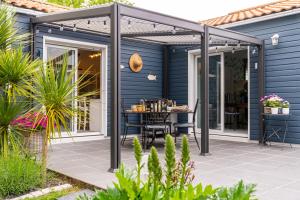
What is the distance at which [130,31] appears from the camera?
24.0 ft

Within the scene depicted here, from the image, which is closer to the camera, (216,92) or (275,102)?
(275,102)

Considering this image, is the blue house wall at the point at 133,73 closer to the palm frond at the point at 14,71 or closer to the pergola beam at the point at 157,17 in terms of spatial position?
the pergola beam at the point at 157,17

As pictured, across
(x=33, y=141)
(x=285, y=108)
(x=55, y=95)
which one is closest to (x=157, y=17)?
(x=55, y=95)

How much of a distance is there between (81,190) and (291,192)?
2.32 metres

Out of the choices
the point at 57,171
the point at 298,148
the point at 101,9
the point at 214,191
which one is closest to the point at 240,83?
the point at 298,148

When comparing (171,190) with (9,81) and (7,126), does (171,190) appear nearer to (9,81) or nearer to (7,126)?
(7,126)

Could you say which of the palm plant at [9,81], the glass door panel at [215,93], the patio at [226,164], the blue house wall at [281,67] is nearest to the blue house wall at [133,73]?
the glass door panel at [215,93]

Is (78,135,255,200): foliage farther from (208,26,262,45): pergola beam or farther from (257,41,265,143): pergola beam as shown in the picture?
(257,41,265,143): pergola beam

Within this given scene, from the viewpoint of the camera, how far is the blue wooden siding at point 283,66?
22.6 feet

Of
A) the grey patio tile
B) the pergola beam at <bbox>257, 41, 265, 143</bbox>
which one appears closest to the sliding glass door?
the pergola beam at <bbox>257, 41, 265, 143</bbox>

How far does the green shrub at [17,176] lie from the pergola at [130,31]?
103 cm

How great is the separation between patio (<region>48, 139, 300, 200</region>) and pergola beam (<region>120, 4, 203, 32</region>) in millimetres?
2161

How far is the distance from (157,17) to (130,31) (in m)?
2.23

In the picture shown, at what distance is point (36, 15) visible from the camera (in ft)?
22.0
